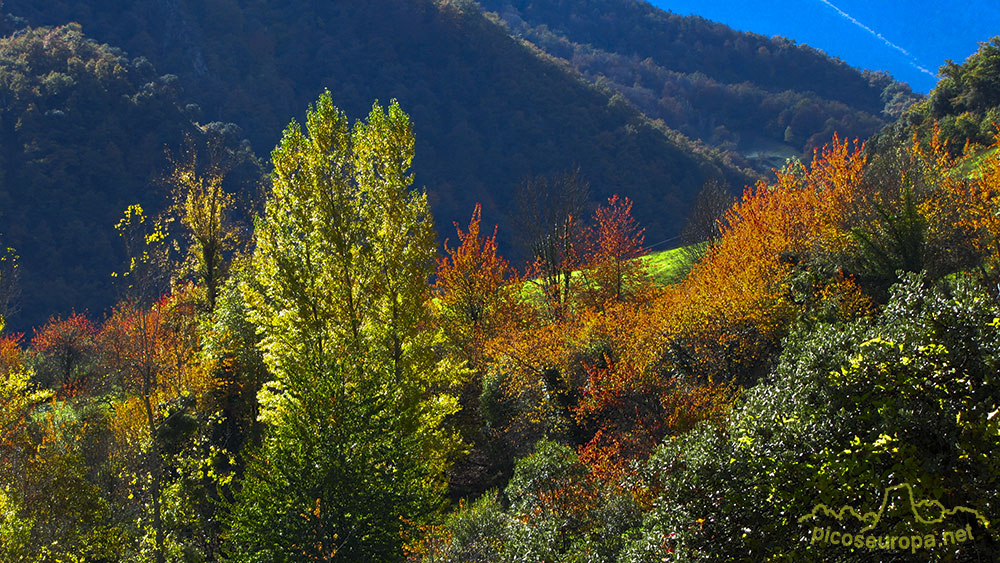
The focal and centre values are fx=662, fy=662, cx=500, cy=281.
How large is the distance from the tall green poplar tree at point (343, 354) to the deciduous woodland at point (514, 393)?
2.7 inches

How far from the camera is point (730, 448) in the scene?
9.81 meters

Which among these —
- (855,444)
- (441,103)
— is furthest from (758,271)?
(441,103)

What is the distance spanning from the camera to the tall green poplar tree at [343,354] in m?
14.1

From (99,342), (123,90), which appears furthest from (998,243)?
(123,90)

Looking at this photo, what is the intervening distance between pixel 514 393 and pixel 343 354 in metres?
9.51

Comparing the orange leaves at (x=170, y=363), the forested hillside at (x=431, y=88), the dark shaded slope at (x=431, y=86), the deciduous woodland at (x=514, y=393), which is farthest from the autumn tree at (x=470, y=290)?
the dark shaded slope at (x=431, y=86)

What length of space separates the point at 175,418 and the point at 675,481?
75.5 feet

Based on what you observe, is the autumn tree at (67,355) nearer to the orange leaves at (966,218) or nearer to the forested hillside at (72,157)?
the forested hillside at (72,157)

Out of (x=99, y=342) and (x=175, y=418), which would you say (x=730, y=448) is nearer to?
(x=175, y=418)

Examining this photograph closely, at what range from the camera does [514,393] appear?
86.1 feet

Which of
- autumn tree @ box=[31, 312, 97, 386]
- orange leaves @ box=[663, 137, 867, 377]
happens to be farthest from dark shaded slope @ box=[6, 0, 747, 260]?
orange leaves @ box=[663, 137, 867, 377]

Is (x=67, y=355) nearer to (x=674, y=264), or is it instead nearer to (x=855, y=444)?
(x=674, y=264)

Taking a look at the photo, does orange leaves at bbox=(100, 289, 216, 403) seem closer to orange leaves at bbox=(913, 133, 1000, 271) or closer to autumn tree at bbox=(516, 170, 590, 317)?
autumn tree at bbox=(516, 170, 590, 317)

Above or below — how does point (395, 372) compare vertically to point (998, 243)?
above
